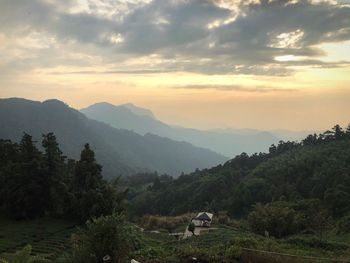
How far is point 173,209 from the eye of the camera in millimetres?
82875

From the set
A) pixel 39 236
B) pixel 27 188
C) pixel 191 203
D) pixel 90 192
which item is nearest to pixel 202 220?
pixel 90 192

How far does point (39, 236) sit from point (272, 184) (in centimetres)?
4445

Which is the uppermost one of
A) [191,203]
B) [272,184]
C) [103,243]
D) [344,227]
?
[103,243]

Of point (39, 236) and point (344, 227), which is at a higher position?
point (344, 227)

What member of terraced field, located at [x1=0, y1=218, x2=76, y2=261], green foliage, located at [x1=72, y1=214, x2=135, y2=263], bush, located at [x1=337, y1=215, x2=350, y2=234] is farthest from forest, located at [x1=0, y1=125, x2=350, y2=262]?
terraced field, located at [x1=0, y1=218, x2=76, y2=261]

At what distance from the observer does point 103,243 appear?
44.5ft

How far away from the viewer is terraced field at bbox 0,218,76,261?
1041 inches

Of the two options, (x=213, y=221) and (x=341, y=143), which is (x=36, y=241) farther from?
(x=341, y=143)

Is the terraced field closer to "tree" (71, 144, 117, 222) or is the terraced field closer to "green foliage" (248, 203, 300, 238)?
"tree" (71, 144, 117, 222)

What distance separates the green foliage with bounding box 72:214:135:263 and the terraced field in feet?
35.2

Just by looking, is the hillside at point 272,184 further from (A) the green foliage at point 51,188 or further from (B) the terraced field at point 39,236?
(B) the terraced field at point 39,236

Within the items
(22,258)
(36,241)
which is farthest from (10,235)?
(22,258)

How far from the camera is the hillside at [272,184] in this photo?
55284mm

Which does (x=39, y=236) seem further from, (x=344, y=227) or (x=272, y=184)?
(x=272, y=184)
